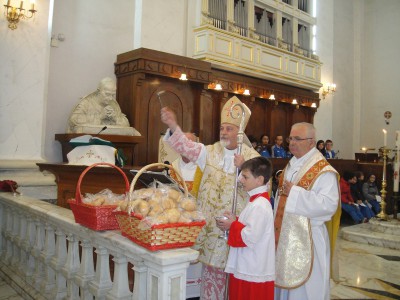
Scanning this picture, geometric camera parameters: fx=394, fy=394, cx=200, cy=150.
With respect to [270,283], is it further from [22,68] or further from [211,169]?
[22,68]

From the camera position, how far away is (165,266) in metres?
1.72

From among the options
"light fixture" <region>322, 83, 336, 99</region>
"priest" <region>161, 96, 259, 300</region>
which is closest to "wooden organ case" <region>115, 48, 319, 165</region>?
"light fixture" <region>322, 83, 336, 99</region>

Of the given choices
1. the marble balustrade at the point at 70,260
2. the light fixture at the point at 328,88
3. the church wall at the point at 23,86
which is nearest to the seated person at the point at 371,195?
the light fixture at the point at 328,88

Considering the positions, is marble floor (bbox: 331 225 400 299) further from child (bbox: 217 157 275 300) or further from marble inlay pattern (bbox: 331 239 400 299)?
child (bbox: 217 157 275 300)

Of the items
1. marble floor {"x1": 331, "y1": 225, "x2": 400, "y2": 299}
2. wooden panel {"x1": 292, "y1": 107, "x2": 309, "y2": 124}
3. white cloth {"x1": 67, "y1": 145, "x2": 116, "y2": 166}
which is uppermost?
wooden panel {"x1": 292, "y1": 107, "x2": 309, "y2": 124}

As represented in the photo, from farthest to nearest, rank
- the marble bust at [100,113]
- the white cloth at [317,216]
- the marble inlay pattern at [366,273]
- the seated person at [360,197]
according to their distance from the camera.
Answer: the seated person at [360,197] → the marble bust at [100,113] → the marble inlay pattern at [366,273] → the white cloth at [317,216]

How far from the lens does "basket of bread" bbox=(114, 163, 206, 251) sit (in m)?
1.81

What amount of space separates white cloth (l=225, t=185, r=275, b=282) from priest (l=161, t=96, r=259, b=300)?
1.52ft

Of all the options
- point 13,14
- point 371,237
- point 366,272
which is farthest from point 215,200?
point 371,237

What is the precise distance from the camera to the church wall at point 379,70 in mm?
13548

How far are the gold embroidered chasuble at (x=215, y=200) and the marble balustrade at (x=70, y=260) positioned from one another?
67 centimetres

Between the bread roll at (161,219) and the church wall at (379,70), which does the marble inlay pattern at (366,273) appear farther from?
the church wall at (379,70)

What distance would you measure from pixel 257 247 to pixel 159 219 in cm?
71

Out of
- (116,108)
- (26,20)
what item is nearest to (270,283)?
(26,20)
